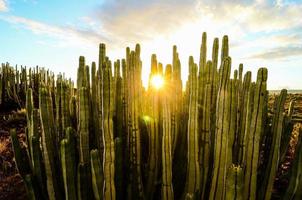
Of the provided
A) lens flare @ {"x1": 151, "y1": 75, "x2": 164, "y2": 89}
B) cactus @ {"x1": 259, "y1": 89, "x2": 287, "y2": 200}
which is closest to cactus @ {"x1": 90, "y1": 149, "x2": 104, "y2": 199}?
lens flare @ {"x1": 151, "y1": 75, "x2": 164, "y2": 89}

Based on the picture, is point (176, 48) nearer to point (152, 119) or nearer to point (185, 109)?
point (185, 109)

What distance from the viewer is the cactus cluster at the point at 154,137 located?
2357 mm

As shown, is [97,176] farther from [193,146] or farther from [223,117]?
[223,117]

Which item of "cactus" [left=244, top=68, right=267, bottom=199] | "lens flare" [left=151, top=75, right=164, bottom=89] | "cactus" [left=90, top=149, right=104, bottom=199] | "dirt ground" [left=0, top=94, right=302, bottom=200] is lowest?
"dirt ground" [left=0, top=94, right=302, bottom=200]

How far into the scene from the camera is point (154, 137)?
9.40 feet

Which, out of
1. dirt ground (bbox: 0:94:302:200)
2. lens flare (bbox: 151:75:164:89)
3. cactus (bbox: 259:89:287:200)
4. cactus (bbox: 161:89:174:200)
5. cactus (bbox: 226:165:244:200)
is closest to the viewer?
cactus (bbox: 226:165:244:200)

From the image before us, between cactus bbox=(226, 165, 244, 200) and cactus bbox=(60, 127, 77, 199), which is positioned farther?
cactus bbox=(60, 127, 77, 199)

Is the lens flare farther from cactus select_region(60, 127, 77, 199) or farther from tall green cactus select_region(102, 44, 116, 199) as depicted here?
cactus select_region(60, 127, 77, 199)

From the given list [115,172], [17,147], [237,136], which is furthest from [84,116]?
[237,136]

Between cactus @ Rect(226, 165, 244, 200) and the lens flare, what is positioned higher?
the lens flare

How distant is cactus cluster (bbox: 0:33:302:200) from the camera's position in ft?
7.73

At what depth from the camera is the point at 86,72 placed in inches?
122

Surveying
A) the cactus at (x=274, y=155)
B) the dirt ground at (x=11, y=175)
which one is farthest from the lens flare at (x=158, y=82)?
the dirt ground at (x=11, y=175)

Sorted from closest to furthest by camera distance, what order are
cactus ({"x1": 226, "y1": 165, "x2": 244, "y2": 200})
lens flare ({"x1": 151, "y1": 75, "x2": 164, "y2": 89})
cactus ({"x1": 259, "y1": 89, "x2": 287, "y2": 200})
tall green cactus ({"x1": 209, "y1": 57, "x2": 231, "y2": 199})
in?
1. cactus ({"x1": 226, "y1": 165, "x2": 244, "y2": 200})
2. tall green cactus ({"x1": 209, "y1": 57, "x2": 231, "y2": 199})
3. cactus ({"x1": 259, "y1": 89, "x2": 287, "y2": 200})
4. lens flare ({"x1": 151, "y1": 75, "x2": 164, "y2": 89})
